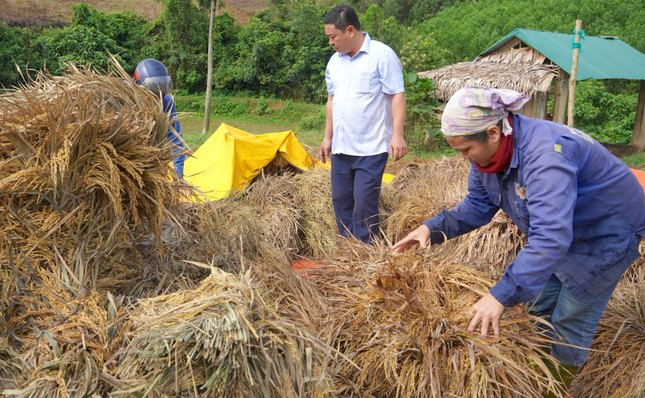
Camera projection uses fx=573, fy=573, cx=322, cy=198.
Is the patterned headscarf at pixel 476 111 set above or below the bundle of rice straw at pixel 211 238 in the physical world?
above

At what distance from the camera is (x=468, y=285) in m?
2.23

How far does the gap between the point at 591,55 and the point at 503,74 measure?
95.0 inches

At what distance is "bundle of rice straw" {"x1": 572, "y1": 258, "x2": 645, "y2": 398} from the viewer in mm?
2668

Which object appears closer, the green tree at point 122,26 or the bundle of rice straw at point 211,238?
the bundle of rice straw at point 211,238

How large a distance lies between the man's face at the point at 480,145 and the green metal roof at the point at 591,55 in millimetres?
11787

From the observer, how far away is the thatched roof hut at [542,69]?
1291 cm

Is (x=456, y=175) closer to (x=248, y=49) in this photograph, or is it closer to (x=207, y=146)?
(x=207, y=146)

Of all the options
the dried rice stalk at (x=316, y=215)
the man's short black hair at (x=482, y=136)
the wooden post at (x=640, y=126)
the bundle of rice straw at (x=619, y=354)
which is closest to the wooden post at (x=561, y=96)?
the wooden post at (x=640, y=126)

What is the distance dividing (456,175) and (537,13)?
22797 millimetres

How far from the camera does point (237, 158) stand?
4922 mm

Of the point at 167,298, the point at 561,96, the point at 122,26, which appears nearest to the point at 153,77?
the point at 167,298

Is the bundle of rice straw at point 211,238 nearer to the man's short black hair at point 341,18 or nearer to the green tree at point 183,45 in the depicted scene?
the man's short black hair at point 341,18

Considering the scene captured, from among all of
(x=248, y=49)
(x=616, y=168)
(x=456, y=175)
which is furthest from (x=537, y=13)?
(x=616, y=168)

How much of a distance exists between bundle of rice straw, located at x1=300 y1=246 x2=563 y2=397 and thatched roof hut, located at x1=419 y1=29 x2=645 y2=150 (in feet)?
36.9
